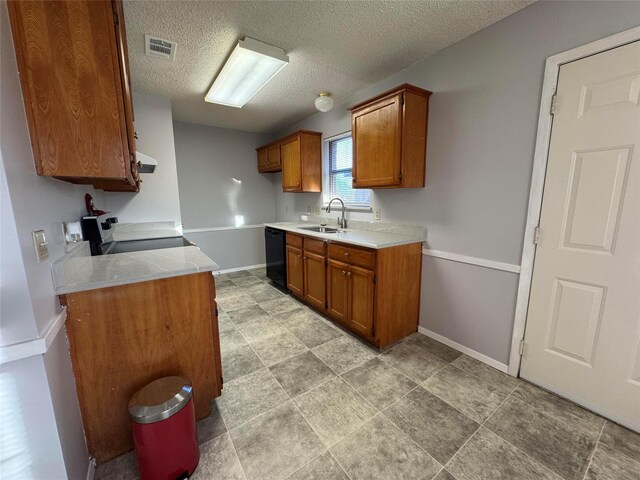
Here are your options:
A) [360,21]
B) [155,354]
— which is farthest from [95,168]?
[360,21]

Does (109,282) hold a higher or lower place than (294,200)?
lower

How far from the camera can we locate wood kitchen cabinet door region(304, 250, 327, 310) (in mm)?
2855

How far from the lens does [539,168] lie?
5.64 ft

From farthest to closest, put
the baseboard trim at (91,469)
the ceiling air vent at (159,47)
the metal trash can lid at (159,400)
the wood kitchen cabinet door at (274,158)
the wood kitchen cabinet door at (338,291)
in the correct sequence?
1. the wood kitchen cabinet door at (274,158)
2. the wood kitchen cabinet door at (338,291)
3. the ceiling air vent at (159,47)
4. the baseboard trim at (91,469)
5. the metal trash can lid at (159,400)

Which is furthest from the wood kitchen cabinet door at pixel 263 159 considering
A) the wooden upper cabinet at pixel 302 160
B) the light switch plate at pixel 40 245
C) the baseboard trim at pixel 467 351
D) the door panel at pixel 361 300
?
the light switch plate at pixel 40 245

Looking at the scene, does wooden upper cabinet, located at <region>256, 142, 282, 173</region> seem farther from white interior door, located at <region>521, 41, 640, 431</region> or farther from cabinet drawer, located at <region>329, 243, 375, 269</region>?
white interior door, located at <region>521, 41, 640, 431</region>

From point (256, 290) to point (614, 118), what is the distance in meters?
3.76

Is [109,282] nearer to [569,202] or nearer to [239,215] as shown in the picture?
[569,202]

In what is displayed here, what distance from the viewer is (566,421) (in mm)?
1554

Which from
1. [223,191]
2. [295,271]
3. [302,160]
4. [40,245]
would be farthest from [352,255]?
[223,191]

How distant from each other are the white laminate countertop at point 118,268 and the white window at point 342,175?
2050 millimetres

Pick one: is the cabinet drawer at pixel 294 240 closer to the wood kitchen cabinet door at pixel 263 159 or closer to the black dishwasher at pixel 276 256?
the black dishwasher at pixel 276 256

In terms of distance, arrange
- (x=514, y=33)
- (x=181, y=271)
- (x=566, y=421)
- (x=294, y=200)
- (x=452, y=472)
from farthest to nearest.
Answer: (x=294, y=200) < (x=514, y=33) < (x=566, y=421) < (x=181, y=271) < (x=452, y=472)

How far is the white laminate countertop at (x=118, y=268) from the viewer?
1.19 meters
